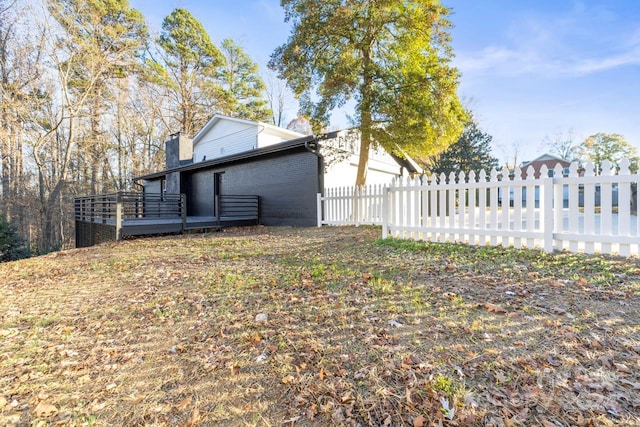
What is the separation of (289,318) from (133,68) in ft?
69.5

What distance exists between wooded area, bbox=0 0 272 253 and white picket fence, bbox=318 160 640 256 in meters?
16.9

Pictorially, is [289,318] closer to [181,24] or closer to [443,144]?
[443,144]

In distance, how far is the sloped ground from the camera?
5.20ft

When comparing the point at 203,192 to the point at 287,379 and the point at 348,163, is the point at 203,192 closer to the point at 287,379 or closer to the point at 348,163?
the point at 348,163

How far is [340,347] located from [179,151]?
18.8 meters

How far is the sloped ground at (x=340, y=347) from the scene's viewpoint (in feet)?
5.20

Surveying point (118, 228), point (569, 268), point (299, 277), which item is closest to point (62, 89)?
point (118, 228)

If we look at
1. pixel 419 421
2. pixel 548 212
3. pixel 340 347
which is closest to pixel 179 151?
pixel 548 212

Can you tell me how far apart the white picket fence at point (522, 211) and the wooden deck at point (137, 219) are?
7.53m

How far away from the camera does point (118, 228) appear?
30.7 ft

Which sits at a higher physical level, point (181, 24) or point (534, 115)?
point (181, 24)

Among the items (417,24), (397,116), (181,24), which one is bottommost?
(397,116)

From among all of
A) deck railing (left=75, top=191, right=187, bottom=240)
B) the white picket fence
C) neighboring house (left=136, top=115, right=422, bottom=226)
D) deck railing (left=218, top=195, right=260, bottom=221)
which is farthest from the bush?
the white picket fence

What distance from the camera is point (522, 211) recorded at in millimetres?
5070
